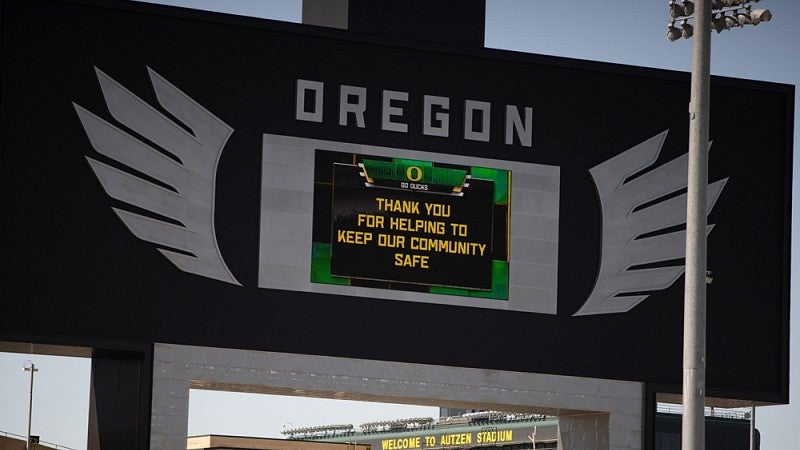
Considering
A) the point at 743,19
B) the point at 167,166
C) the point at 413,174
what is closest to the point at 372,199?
the point at 413,174

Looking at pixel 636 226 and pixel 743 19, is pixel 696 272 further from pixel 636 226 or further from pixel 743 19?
pixel 636 226

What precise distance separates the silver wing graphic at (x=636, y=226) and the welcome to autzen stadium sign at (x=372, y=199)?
0.16 feet

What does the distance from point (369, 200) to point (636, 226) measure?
6354 millimetres

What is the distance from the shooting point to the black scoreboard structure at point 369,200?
30781 mm

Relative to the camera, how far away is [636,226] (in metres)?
34.6

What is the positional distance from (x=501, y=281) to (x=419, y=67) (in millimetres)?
4970

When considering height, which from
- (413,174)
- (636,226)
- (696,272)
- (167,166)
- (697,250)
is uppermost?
(413,174)

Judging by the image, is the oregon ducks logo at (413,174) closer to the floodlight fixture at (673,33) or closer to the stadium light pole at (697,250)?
the floodlight fixture at (673,33)

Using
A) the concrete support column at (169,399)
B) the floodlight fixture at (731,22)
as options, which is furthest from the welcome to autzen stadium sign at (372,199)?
the floodlight fixture at (731,22)

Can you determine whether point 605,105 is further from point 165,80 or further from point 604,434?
point 165,80

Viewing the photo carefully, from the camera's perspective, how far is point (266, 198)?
3191cm

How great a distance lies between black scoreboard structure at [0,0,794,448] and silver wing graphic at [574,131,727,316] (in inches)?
2.0

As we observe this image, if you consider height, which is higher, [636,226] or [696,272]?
[636,226]

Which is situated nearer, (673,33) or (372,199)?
(673,33)
